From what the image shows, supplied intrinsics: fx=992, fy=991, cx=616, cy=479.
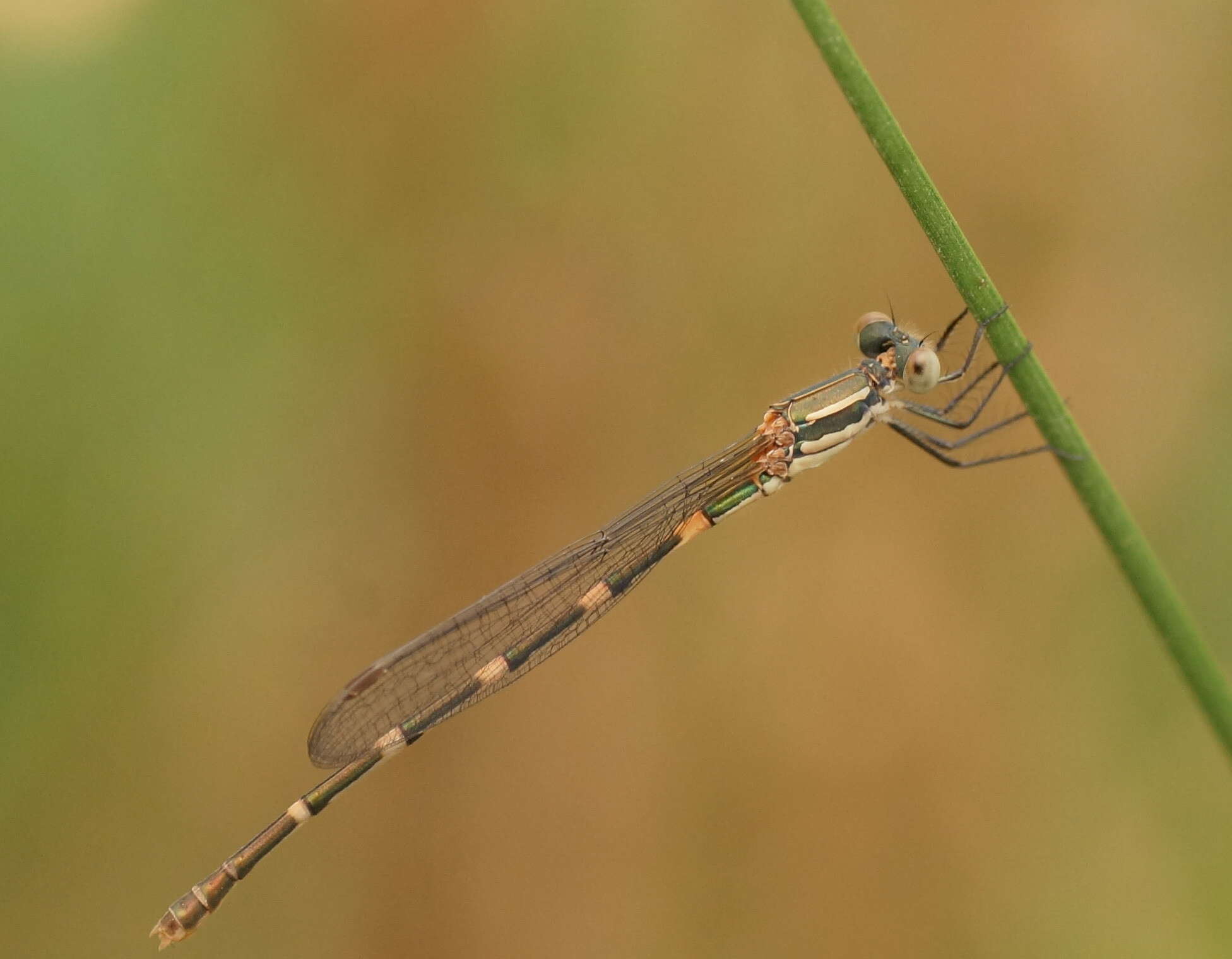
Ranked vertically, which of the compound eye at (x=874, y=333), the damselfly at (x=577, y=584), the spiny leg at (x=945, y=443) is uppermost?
the compound eye at (x=874, y=333)

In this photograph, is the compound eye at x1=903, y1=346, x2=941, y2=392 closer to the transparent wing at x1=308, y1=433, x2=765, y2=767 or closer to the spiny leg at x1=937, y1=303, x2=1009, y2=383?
the spiny leg at x1=937, y1=303, x2=1009, y2=383

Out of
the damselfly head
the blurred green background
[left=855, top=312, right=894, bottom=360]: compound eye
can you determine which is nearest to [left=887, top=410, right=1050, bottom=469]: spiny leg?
the damselfly head

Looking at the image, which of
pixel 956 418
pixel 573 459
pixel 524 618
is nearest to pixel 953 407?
pixel 956 418

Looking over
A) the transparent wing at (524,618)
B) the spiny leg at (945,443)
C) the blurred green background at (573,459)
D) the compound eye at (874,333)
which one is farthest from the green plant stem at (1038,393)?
the blurred green background at (573,459)

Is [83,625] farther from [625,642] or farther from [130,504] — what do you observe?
[625,642]

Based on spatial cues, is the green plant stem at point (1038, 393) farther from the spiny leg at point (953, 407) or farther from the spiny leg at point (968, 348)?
the spiny leg at point (953, 407)

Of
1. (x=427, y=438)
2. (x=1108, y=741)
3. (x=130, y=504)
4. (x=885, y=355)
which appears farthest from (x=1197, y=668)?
(x=130, y=504)

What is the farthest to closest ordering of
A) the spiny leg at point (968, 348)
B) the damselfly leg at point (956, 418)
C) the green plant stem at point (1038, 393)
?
the damselfly leg at point (956, 418), the spiny leg at point (968, 348), the green plant stem at point (1038, 393)
